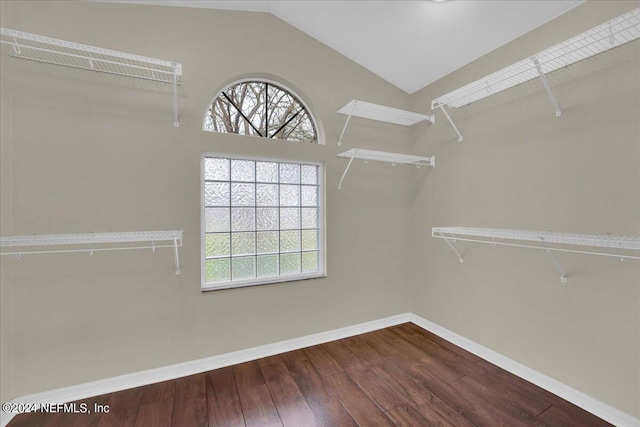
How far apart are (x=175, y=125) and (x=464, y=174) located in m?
2.29

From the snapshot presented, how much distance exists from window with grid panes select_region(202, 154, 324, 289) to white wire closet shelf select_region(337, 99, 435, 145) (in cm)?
55

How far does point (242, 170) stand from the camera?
2211 mm

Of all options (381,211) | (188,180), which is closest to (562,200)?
(381,211)

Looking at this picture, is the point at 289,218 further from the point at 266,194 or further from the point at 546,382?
the point at 546,382

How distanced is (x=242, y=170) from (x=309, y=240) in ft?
2.78

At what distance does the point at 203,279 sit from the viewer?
2.06 m

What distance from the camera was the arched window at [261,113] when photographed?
2.19 m

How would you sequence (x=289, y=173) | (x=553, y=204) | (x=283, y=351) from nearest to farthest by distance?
(x=553, y=204) → (x=283, y=351) → (x=289, y=173)

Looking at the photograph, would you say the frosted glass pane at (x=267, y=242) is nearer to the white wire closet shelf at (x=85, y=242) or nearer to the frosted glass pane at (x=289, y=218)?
the frosted glass pane at (x=289, y=218)

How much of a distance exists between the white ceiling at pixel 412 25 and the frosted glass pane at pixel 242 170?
115 cm

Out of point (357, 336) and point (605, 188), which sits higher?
point (605, 188)

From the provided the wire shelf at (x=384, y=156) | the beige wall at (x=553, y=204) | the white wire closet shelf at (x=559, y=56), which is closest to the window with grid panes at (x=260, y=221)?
the wire shelf at (x=384, y=156)

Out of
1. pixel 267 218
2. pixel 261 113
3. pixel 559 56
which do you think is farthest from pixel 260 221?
pixel 559 56

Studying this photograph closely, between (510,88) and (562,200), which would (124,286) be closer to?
(562,200)
